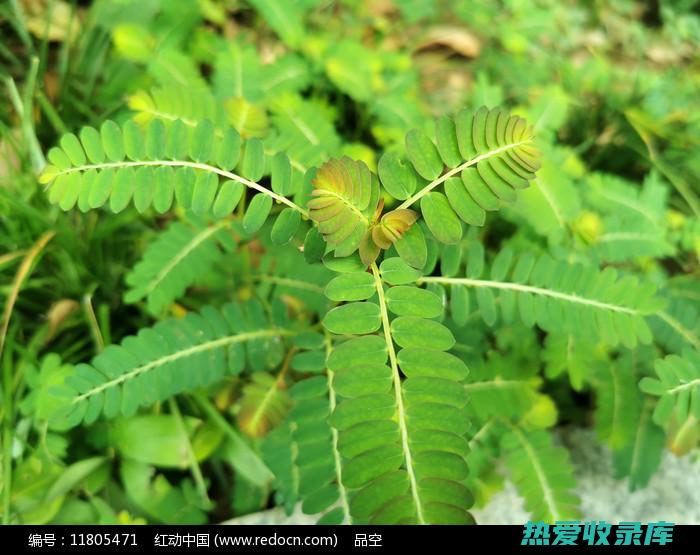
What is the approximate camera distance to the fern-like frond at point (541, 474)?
1.40 m

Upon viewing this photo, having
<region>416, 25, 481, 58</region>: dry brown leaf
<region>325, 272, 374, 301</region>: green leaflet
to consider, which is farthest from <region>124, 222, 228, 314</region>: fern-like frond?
<region>416, 25, 481, 58</region>: dry brown leaf

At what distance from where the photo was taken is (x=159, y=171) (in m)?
1.15

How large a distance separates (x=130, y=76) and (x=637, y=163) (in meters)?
1.80

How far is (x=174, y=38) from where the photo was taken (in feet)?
6.40

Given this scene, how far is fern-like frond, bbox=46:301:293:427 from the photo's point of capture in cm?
124

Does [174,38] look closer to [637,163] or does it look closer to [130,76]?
[130,76]

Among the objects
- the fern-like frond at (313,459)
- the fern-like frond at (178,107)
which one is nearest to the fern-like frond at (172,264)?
the fern-like frond at (178,107)

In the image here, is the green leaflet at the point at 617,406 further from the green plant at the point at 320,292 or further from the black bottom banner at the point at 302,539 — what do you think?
the black bottom banner at the point at 302,539

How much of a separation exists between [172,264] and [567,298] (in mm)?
926

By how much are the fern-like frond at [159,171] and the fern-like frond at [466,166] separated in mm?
227

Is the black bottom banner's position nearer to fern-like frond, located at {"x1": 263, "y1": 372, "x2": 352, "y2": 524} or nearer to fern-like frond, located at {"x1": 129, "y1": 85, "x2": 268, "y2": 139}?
fern-like frond, located at {"x1": 263, "y1": 372, "x2": 352, "y2": 524}

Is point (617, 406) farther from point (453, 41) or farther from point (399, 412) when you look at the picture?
point (453, 41)

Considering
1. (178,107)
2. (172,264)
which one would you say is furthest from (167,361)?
(178,107)

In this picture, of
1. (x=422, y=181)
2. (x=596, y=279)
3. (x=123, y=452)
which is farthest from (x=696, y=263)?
(x=123, y=452)
